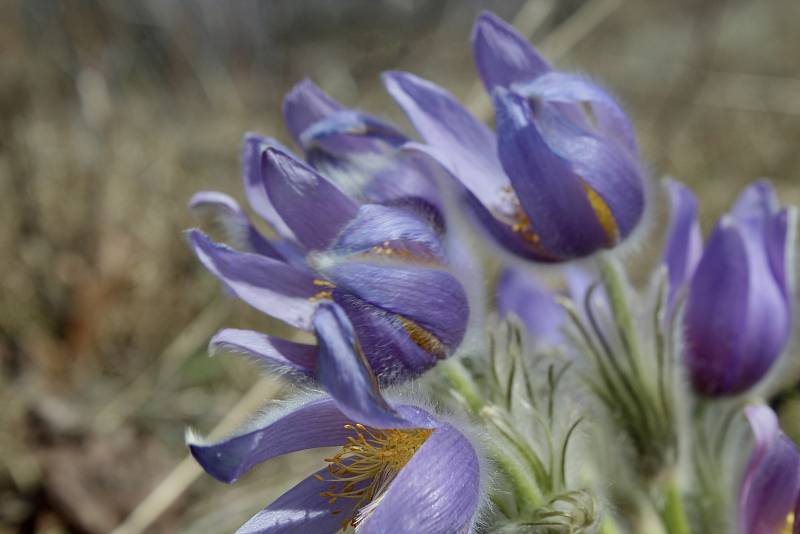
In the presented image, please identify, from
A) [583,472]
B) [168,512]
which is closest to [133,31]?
[168,512]

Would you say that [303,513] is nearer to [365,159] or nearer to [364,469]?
[364,469]

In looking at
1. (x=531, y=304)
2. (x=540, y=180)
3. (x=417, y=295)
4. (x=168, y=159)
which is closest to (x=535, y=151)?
(x=540, y=180)

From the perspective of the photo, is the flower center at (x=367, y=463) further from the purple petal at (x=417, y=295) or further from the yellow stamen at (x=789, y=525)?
the yellow stamen at (x=789, y=525)

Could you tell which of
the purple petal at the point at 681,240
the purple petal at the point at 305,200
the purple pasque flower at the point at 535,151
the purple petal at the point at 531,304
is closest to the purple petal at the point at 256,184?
the purple petal at the point at 305,200

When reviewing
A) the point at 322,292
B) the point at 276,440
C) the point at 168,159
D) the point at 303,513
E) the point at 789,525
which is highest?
the point at 168,159

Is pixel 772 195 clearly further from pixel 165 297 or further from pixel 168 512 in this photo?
pixel 165 297
